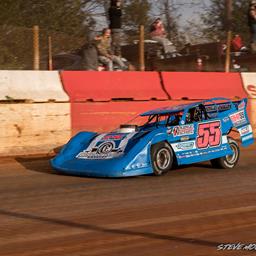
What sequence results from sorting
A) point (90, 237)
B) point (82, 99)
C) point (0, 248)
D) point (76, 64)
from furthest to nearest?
point (76, 64)
point (82, 99)
point (90, 237)
point (0, 248)

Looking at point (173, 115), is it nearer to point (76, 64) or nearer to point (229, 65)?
point (76, 64)

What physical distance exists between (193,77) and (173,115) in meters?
4.92

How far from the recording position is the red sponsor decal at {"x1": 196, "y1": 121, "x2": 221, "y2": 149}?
10750 mm

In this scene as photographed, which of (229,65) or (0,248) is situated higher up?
(229,65)

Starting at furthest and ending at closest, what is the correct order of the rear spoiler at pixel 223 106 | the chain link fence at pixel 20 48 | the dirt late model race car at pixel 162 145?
1. the chain link fence at pixel 20 48
2. the rear spoiler at pixel 223 106
3. the dirt late model race car at pixel 162 145

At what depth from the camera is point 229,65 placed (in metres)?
17.7

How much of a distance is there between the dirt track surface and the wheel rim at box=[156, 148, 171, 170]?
0.20 m

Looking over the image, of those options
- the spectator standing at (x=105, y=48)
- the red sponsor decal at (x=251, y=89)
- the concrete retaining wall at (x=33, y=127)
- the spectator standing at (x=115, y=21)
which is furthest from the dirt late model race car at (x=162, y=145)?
the red sponsor decal at (x=251, y=89)

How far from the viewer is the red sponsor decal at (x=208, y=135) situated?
1075 cm

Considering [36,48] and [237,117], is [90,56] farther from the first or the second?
[237,117]

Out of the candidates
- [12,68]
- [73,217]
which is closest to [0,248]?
[73,217]

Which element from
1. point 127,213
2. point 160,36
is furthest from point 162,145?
point 160,36

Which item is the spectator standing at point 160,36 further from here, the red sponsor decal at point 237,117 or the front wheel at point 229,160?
the front wheel at point 229,160

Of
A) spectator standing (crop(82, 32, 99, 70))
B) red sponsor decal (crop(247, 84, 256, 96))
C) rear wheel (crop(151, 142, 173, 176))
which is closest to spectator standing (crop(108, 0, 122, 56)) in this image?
spectator standing (crop(82, 32, 99, 70))
